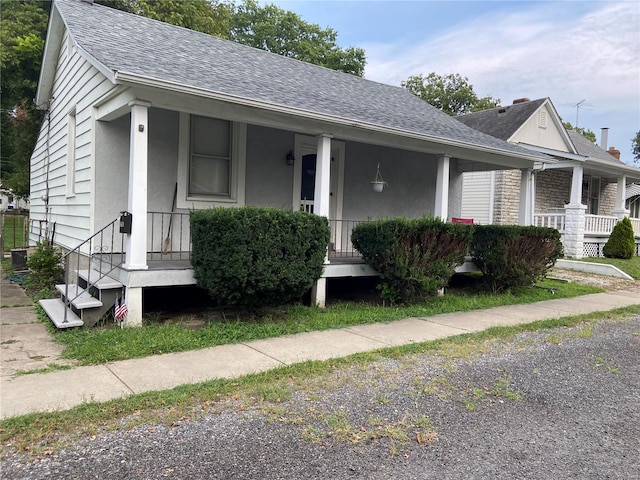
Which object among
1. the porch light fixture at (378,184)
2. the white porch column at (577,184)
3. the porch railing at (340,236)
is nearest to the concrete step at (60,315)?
the porch railing at (340,236)

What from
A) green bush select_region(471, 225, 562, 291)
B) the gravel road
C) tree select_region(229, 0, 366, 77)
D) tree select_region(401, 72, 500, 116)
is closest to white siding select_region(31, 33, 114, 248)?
the gravel road

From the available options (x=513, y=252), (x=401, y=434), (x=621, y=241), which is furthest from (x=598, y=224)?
(x=401, y=434)

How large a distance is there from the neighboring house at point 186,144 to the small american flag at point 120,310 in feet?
0.24

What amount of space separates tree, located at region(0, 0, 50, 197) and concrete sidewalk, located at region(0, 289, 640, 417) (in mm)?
14984

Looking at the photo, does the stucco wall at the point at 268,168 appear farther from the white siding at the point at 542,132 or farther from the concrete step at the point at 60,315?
the white siding at the point at 542,132

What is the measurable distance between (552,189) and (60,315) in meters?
18.2

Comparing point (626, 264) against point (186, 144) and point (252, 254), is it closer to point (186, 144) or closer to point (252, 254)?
point (252, 254)

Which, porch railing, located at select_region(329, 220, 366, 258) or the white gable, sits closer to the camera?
porch railing, located at select_region(329, 220, 366, 258)

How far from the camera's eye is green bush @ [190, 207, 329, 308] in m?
5.54

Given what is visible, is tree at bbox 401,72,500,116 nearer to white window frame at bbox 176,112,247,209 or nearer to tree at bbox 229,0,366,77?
tree at bbox 229,0,366,77

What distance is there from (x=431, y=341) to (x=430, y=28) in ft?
32.0

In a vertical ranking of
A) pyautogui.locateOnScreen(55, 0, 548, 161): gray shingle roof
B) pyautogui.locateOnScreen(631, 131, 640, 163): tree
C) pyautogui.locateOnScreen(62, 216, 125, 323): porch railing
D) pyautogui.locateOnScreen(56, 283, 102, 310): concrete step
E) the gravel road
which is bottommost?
the gravel road

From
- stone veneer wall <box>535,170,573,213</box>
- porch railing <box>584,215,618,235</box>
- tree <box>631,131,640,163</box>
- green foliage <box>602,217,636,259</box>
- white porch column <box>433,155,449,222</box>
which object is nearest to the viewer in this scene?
white porch column <box>433,155,449,222</box>

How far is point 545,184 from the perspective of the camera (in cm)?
1839
